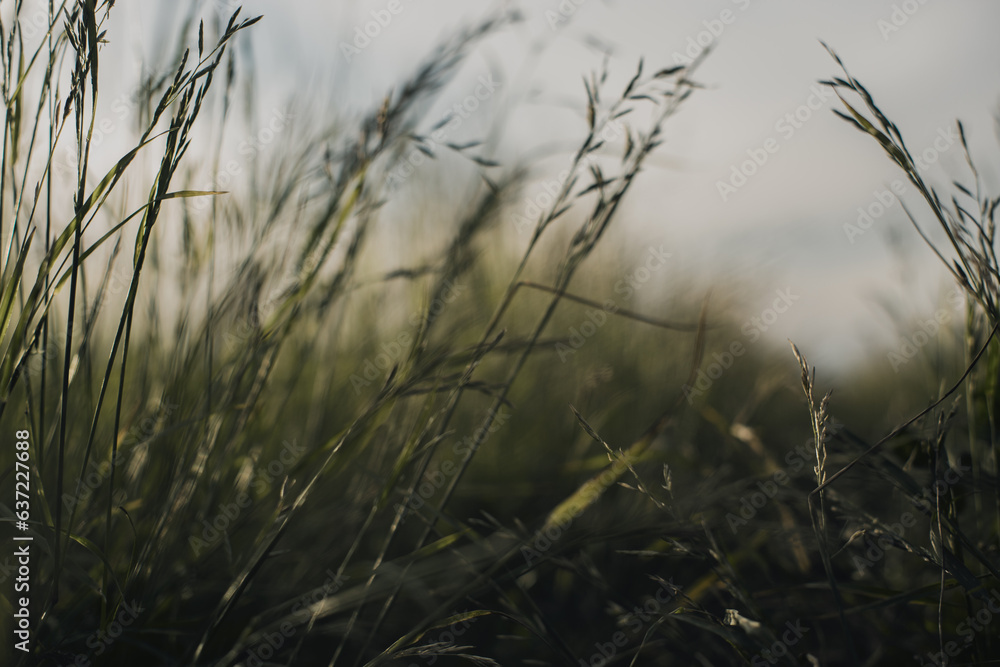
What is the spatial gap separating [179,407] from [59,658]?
0.33 meters

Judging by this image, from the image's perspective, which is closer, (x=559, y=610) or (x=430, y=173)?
(x=559, y=610)

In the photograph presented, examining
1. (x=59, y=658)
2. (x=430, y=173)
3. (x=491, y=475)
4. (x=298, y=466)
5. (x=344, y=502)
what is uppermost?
(x=430, y=173)

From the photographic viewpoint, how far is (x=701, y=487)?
873 mm

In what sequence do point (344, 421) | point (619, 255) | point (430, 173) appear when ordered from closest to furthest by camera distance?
point (344, 421) → point (430, 173) → point (619, 255)

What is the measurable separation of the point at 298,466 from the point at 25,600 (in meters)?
0.34

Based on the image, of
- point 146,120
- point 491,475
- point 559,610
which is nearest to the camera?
point 146,120

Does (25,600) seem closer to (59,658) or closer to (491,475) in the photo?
(59,658)

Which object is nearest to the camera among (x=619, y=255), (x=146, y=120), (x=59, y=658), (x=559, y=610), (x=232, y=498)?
(x=59, y=658)

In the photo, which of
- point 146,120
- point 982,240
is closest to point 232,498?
point 146,120

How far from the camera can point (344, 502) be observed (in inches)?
38.4

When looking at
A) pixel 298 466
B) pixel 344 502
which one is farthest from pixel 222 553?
pixel 298 466

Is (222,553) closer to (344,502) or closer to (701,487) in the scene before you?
(344,502)

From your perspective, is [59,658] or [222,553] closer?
[59,658]

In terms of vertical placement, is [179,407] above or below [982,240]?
below
